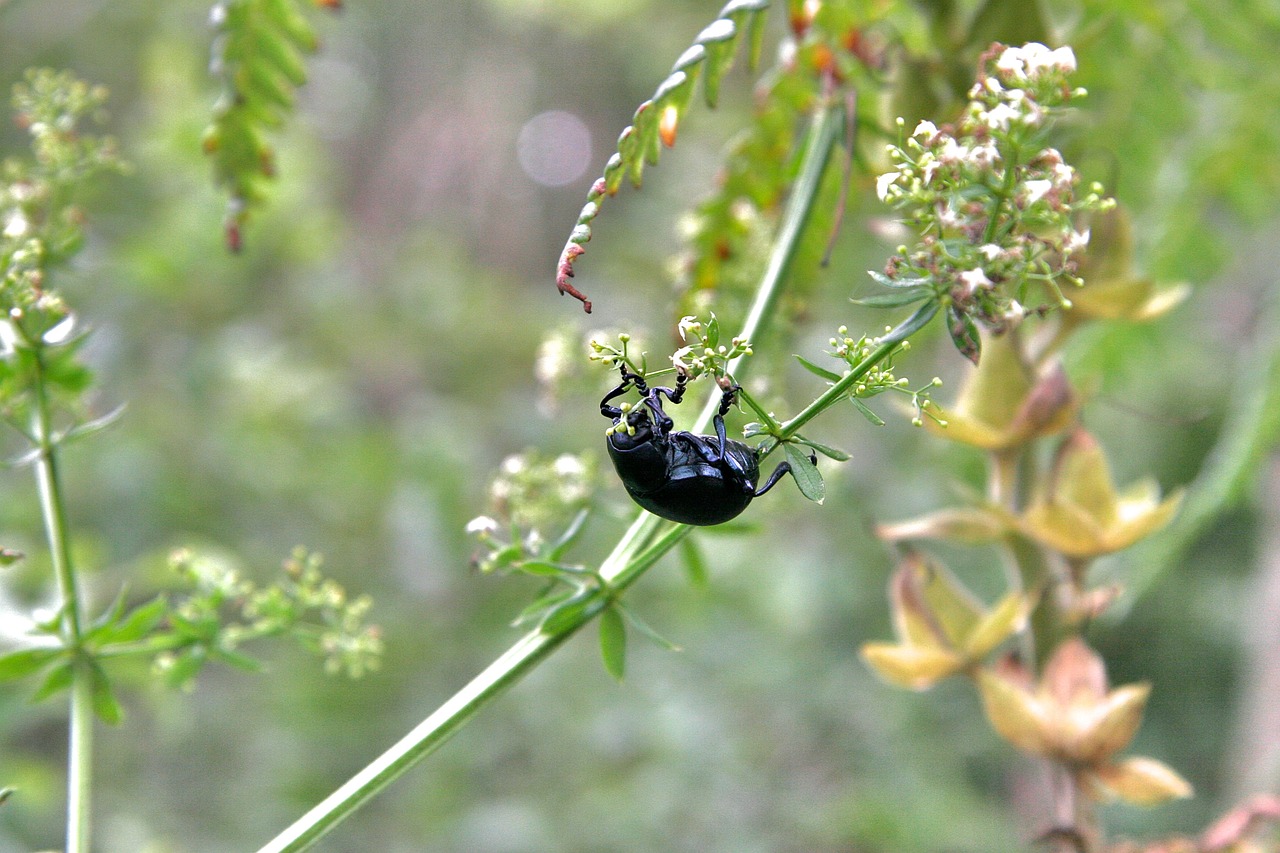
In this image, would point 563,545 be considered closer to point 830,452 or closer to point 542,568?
point 542,568

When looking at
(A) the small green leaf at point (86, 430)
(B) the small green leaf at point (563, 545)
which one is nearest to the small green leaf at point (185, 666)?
(A) the small green leaf at point (86, 430)

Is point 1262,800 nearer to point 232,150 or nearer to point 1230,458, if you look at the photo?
point 1230,458

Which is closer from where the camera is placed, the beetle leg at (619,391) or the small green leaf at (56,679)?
the beetle leg at (619,391)

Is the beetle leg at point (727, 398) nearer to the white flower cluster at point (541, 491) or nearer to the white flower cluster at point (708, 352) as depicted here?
the white flower cluster at point (708, 352)

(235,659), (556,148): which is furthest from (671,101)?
(556,148)

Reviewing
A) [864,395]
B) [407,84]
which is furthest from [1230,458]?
[407,84]

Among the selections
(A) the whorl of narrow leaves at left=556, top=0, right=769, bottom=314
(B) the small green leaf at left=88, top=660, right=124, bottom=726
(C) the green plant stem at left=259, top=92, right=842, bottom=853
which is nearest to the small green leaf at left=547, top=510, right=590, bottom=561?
(C) the green plant stem at left=259, top=92, right=842, bottom=853
